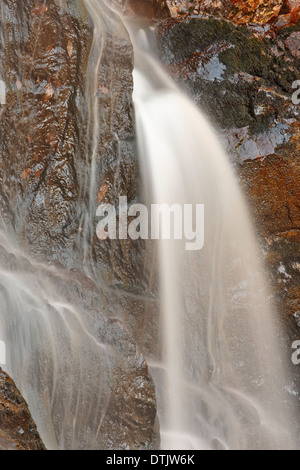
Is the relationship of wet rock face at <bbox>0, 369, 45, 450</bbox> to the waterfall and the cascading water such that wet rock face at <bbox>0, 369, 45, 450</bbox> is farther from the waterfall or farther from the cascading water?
the waterfall

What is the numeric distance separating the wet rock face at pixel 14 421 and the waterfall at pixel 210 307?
2.13 m

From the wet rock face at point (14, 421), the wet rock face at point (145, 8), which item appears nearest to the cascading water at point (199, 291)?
the wet rock face at point (145, 8)

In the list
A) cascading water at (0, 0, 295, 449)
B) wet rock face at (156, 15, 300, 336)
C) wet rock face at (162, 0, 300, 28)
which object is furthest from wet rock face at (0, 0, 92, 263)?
wet rock face at (162, 0, 300, 28)

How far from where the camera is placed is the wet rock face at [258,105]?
5473 mm

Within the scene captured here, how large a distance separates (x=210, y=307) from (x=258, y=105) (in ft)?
8.34

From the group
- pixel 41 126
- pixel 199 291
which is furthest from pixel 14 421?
pixel 199 291

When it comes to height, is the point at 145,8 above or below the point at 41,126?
above

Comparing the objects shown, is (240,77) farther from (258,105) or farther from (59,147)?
(59,147)

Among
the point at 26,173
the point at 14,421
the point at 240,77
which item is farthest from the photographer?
the point at 240,77

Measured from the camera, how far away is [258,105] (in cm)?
573

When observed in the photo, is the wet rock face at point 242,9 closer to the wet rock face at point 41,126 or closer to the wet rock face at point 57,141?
the wet rock face at point 57,141
